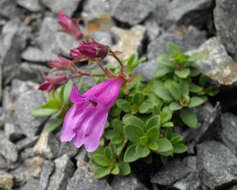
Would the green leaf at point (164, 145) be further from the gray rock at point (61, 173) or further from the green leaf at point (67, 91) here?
the green leaf at point (67, 91)

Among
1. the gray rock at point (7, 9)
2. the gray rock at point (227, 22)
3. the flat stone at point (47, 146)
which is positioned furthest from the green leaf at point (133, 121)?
the gray rock at point (7, 9)

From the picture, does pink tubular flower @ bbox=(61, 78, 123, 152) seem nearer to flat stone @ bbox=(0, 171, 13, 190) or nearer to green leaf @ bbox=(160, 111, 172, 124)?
green leaf @ bbox=(160, 111, 172, 124)

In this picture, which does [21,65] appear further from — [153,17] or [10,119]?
[153,17]

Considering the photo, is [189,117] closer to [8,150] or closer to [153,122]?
[153,122]

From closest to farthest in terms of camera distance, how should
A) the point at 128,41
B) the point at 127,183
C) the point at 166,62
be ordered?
the point at 127,183, the point at 166,62, the point at 128,41

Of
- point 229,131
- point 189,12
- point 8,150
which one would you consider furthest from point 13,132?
point 189,12

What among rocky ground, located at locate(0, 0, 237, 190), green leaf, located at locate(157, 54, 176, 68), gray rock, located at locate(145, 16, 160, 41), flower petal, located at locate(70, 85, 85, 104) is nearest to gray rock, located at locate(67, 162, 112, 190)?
rocky ground, located at locate(0, 0, 237, 190)
